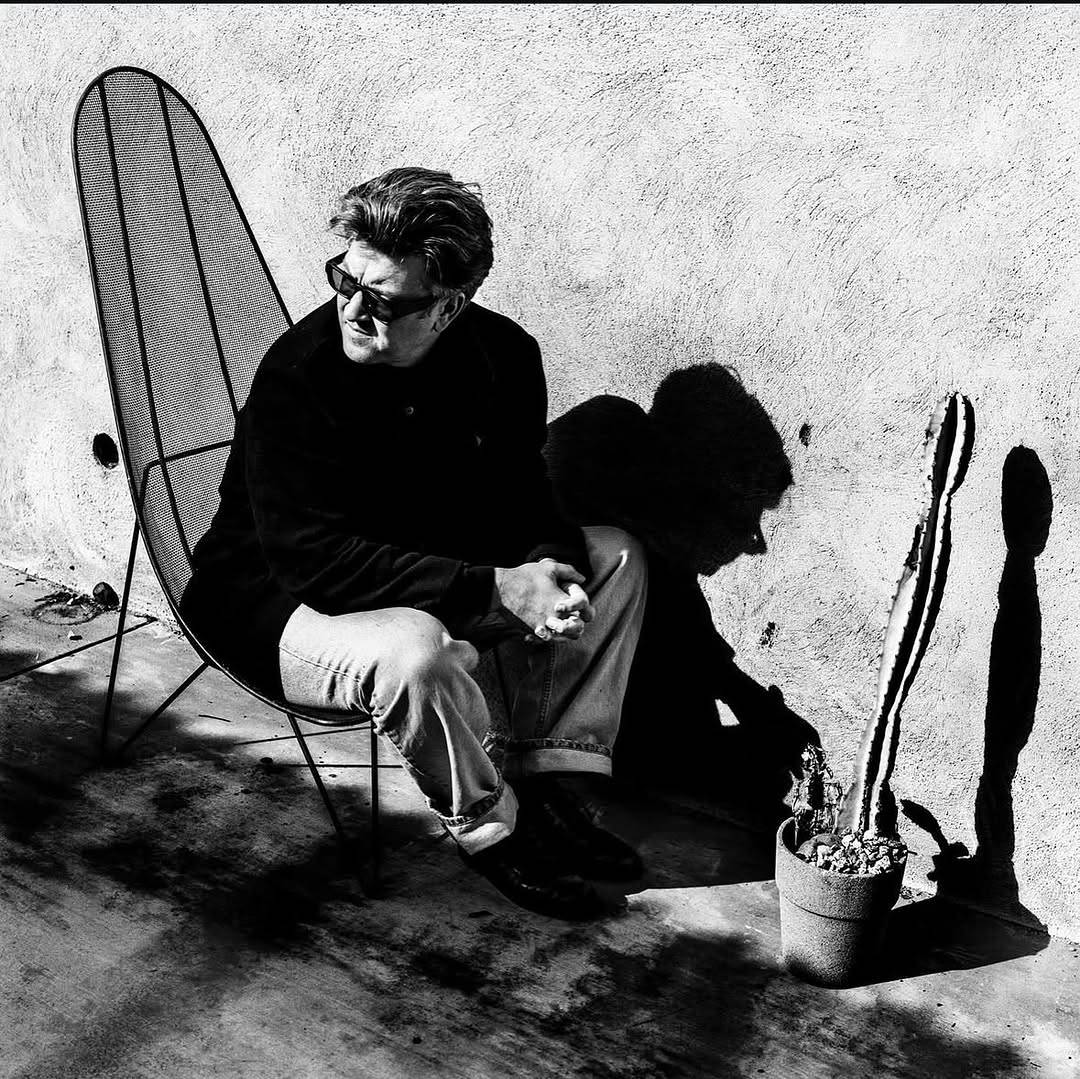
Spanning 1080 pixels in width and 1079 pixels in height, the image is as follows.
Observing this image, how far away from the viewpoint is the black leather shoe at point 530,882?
118 inches

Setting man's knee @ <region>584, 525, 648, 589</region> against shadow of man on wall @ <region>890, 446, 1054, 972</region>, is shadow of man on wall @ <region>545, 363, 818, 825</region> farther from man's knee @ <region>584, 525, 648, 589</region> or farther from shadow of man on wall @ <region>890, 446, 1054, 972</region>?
shadow of man on wall @ <region>890, 446, 1054, 972</region>

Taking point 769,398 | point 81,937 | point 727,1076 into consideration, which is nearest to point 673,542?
point 769,398

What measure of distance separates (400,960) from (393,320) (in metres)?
1.30

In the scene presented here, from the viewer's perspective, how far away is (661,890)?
3148mm

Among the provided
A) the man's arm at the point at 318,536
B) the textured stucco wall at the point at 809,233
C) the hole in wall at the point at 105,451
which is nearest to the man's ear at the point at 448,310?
the man's arm at the point at 318,536

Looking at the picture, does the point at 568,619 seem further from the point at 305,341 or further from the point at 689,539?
the point at 305,341

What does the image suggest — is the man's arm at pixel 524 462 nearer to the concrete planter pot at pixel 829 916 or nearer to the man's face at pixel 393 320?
the man's face at pixel 393 320

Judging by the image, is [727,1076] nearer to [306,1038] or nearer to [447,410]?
[306,1038]

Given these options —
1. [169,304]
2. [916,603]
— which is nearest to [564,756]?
[916,603]

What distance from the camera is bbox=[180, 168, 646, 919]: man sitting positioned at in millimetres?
2783

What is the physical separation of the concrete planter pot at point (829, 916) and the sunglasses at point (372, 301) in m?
1.30

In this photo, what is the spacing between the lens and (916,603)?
2.65 metres

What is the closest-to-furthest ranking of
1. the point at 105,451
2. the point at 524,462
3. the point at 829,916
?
the point at 829,916
the point at 524,462
the point at 105,451

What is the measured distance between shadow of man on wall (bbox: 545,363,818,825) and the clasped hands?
47 centimetres
